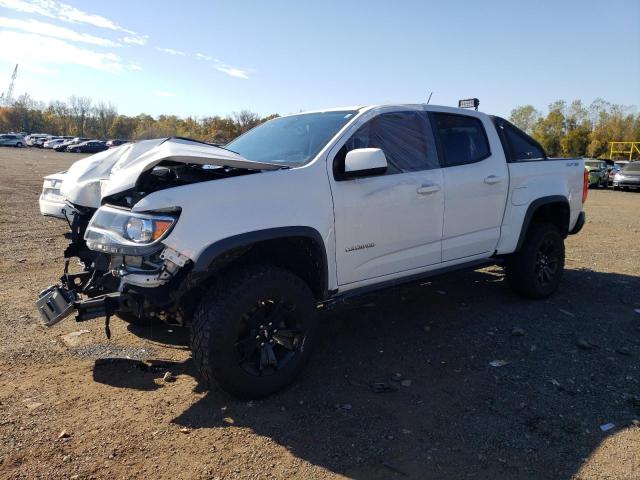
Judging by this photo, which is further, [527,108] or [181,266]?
[527,108]

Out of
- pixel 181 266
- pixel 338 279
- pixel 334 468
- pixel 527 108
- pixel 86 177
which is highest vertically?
pixel 527 108

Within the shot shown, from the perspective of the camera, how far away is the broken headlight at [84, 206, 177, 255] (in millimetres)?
3068

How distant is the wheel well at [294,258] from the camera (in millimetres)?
3512

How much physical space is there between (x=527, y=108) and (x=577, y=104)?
27.2 ft

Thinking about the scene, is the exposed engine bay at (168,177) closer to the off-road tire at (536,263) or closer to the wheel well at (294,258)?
the wheel well at (294,258)

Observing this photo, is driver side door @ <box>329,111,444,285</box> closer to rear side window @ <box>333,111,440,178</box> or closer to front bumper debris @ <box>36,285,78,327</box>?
rear side window @ <box>333,111,440,178</box>

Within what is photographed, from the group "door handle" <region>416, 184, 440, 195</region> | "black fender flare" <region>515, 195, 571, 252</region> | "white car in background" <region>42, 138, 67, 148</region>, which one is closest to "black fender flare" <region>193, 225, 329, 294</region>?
"door handle" <region>416, 184, 440, 195</region>

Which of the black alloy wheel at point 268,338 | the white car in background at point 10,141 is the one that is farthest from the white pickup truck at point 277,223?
Answer: the white car in background at point 10,141

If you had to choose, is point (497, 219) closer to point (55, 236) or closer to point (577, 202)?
point (577, 202)

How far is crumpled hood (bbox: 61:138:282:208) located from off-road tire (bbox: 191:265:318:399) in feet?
2.44

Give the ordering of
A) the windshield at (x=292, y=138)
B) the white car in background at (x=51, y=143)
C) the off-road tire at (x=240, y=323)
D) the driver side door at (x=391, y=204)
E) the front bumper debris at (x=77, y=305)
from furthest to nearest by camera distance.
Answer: the white car in background at (x=51, y=143) < the windshield at (x=292, y=138) < the driver side door at (x=391, y=204) < the front bumper debris at (x=77, y=305) < the off-road tire at (x=240, y=323)

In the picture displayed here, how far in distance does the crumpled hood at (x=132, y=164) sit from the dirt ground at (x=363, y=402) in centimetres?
133

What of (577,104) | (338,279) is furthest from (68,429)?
(577,104)

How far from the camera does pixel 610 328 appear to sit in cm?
502
